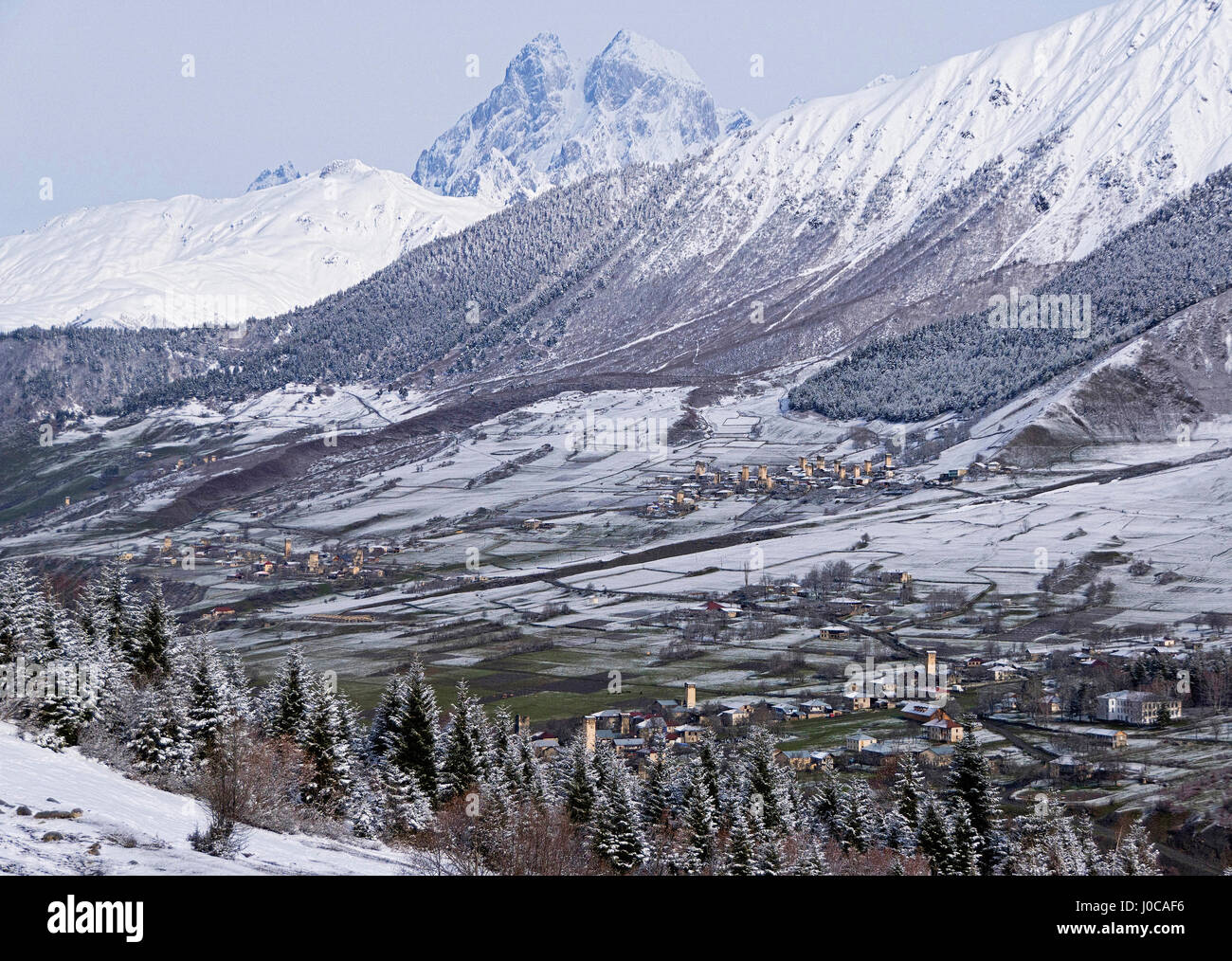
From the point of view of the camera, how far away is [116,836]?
22.5m

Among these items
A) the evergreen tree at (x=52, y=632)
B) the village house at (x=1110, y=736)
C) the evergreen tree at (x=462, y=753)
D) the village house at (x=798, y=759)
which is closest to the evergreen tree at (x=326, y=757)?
the evergreen tree at (x=462, y=753)

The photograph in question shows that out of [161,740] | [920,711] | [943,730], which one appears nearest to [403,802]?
[161,740]

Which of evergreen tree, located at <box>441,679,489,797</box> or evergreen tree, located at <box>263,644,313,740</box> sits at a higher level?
evergreen tree, located at <box>263,644,313,740</box>

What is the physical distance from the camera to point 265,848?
28.5 metres

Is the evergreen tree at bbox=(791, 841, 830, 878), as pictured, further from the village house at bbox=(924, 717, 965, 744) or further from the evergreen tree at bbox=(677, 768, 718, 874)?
the village house at bbox=(924, 717, 965, 744)

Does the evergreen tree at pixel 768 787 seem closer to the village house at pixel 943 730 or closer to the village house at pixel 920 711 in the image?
the village house at pixel 943 730

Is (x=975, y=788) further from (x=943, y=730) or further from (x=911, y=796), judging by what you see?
(x=943, y=730)

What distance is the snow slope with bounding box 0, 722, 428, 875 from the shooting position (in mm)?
18734

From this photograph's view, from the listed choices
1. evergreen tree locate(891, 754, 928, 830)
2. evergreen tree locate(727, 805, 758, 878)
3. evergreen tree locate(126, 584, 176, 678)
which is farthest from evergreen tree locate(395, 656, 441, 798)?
evergreen tree locate(891, 754, 928, 830)

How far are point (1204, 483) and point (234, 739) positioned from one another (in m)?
182

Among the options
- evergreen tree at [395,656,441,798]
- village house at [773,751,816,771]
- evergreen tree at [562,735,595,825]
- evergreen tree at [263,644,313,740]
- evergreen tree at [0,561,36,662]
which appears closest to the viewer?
evergreen tree at [0,561,36,662]

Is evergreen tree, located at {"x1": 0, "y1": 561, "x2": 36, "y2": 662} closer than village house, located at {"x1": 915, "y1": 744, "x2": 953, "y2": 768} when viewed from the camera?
Yes
